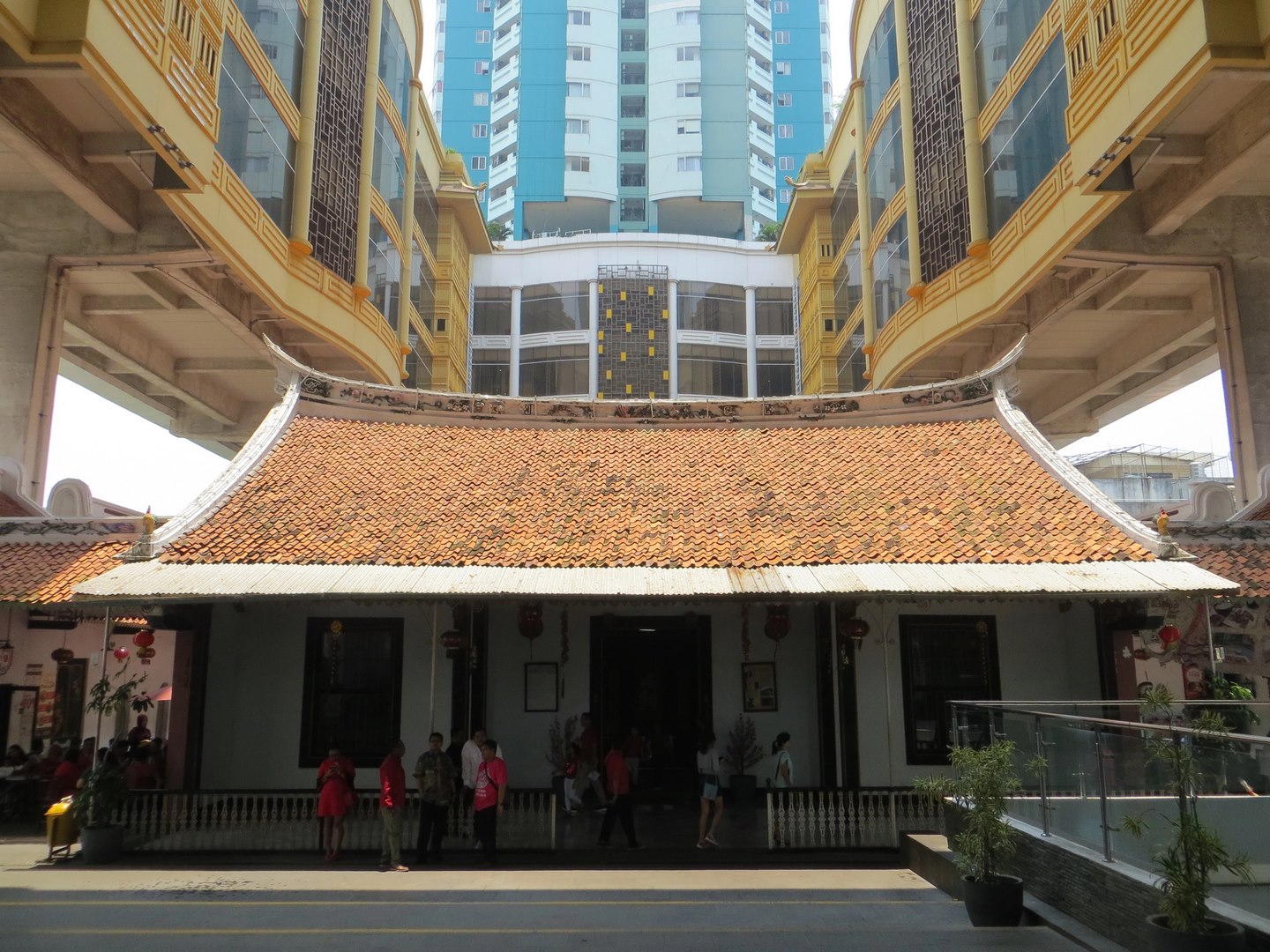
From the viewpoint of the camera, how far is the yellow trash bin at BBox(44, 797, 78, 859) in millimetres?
12086

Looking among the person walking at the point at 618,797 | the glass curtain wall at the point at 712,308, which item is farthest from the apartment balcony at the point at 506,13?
the person walking at the point at 618,797

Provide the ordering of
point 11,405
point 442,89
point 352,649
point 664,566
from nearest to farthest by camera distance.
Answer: point 664,566
point 352,649
point 11,405
point 442,89

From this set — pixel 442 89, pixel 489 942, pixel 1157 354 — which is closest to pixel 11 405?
pixel 489 942

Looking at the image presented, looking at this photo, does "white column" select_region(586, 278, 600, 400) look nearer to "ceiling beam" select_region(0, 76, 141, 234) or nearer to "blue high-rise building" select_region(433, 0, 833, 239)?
"blue high-rise building" select_region(433, 0, 833, 239)

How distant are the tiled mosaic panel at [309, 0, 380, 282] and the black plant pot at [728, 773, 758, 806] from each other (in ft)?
53.5

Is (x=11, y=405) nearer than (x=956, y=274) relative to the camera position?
Yes

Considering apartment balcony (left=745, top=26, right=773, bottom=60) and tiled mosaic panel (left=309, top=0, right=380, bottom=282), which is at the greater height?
apartment balcony (left=745, top=26, right=773, bottom=60)

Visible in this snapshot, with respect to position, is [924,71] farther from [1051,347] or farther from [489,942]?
[489,942]

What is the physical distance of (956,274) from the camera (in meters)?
24.4

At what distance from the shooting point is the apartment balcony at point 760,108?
70.0m

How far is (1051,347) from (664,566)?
1697 centimetres

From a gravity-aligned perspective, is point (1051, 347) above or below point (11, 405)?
above

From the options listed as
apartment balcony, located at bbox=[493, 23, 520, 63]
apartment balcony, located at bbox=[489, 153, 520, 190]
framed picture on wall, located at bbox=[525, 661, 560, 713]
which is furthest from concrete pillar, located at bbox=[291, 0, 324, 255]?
apartment balcony, located at bbox=[493, 23, 520, 63]

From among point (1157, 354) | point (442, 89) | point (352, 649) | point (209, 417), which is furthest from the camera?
point (442, 89)
